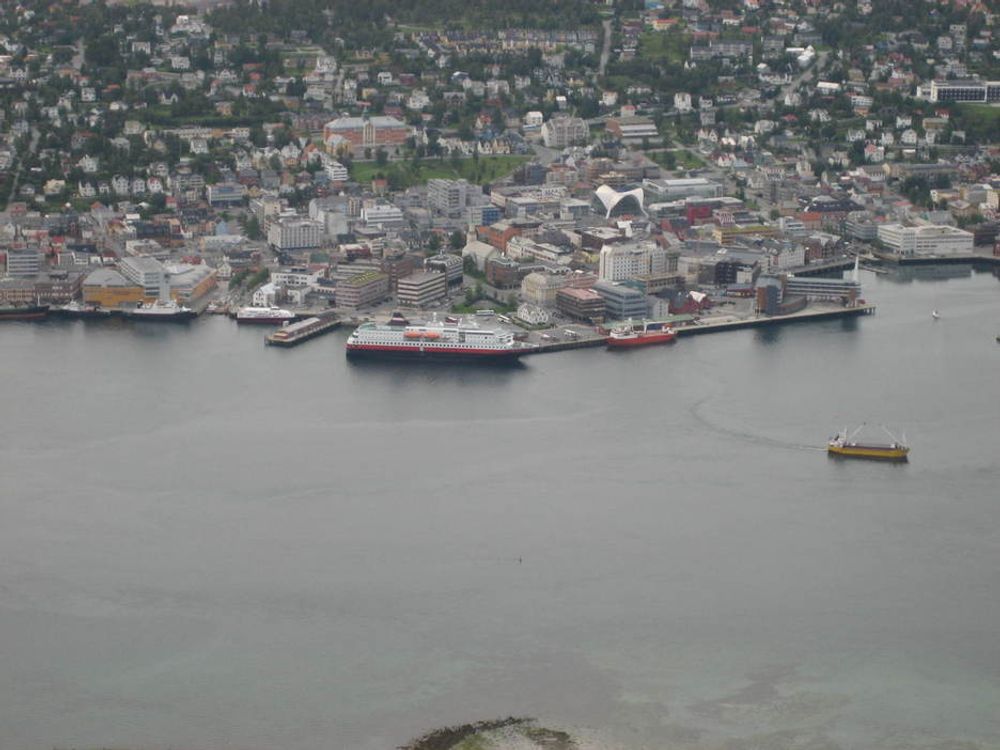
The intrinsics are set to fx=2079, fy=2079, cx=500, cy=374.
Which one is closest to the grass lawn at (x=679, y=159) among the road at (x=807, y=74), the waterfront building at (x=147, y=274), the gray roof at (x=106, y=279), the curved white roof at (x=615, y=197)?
the curved white roof at (x=615, y=197)

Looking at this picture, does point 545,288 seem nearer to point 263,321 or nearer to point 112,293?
point 263,321

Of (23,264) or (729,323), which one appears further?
(23,264)

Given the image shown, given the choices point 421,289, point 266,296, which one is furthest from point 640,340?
point 266,296

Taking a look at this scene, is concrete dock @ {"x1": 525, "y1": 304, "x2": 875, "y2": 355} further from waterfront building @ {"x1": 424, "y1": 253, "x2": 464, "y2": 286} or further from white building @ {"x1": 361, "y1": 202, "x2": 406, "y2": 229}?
white building @ {"x1": 361, "y1": 202, "x2": 406, "y2": 229}

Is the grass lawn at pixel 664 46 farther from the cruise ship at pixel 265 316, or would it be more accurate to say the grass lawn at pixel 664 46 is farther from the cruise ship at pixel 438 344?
the cruise ship at pixel 438 344

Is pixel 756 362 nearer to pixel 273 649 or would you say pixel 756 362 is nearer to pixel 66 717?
pixel 273 649

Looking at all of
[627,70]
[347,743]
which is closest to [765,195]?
[627,70]
